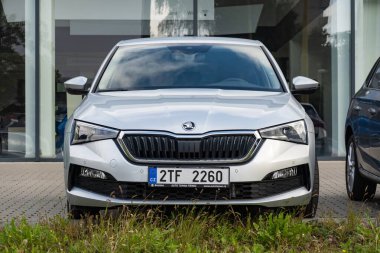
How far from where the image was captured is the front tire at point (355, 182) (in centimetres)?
678

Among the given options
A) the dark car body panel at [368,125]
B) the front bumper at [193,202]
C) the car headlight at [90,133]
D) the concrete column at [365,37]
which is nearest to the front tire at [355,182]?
the dark car body panel at [368,125]

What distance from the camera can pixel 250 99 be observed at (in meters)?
5.19

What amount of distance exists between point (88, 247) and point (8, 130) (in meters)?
9.23

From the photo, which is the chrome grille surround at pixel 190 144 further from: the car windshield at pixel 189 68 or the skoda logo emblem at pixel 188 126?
the car windshield at pixel 189 68

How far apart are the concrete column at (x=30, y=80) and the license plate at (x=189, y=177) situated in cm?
866

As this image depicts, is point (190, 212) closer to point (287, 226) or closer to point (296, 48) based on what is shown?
point (287, 226)

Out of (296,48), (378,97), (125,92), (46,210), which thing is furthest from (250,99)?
(296,48)

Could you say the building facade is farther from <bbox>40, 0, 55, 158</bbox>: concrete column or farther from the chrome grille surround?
the chrome grille surround

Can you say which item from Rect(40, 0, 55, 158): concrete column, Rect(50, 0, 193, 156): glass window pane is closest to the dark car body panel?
Rect(50, 0, 193, 156): glass window pane

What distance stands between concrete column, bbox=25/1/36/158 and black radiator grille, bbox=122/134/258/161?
337 inches

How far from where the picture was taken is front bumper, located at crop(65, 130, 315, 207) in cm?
447

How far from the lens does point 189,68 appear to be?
234 inches

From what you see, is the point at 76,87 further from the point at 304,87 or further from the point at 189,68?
the point at 304,87

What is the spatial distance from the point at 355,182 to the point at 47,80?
760cm
